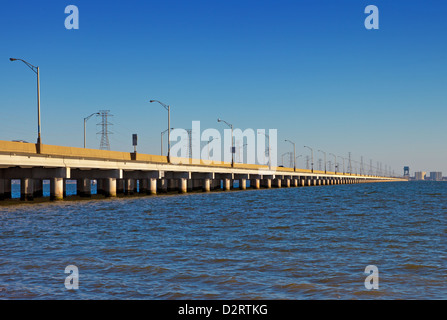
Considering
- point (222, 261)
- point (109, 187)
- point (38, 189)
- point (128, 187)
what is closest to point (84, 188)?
point (109, 187)

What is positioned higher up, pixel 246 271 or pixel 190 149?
pixel 190 149

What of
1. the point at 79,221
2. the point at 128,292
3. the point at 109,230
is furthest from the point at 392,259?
the point at 79,221

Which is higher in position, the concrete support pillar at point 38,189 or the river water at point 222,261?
the concrete support pillar at point 38,189

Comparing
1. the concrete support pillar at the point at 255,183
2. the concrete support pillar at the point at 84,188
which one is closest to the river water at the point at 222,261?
the concrete support pillar at the point at 84,188

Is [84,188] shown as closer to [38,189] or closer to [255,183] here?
[38,189]

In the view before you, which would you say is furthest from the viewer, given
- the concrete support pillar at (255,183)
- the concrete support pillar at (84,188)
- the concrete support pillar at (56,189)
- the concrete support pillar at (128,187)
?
the concrete support pillar at (255,183)

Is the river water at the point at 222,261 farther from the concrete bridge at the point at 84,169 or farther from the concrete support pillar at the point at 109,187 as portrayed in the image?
the concrete support pillar at the point at 109,187

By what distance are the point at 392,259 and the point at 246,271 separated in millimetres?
4794

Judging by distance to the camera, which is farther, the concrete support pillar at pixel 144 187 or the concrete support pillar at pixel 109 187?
the concrete support pillar at pixel 144 187

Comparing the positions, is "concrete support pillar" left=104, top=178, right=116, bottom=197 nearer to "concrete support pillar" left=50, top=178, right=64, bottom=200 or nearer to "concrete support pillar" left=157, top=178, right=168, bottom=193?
"concrete support pillar" left=50, top=178, right=64, bottom=200

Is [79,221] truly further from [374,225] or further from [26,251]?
[374,225]

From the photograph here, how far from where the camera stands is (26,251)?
16781mm

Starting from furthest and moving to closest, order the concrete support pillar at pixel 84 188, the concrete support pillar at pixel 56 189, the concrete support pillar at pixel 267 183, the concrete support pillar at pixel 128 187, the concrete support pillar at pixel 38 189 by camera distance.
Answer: the concrete support pillar at pixel 267 183
the concrete support pillar at pixel 128 187
the concrete support pillar at pixel 38 189
the concrete support pillar at pixel 84 188
the concrete support pillar at pixel 56 189

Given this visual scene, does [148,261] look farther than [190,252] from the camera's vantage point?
No
